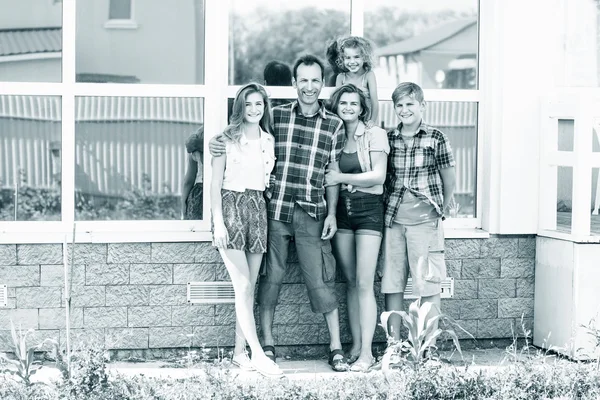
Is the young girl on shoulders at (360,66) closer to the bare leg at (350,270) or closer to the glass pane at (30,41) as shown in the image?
the bare leg at (350,270)

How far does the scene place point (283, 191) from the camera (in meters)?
6.68

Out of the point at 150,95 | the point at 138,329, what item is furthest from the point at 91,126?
the point at 138,329

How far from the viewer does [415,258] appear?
6.84 metres

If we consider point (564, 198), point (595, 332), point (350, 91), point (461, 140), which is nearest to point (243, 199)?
point (350, 91)

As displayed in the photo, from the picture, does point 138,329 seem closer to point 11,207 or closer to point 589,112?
point 11,207

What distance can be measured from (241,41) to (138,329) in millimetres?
2046

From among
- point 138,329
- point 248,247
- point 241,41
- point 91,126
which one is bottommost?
point 138,329

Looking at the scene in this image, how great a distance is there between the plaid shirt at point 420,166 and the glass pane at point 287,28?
2.89 ft

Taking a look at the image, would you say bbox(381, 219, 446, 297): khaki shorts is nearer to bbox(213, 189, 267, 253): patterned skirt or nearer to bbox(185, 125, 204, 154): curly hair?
bbox(213, 189, 267, 253): patterned skirt

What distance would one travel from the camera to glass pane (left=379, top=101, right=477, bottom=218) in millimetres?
7582

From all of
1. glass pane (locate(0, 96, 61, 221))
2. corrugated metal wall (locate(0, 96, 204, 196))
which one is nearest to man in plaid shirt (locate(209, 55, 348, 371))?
corrugated metal wall (locate(0, 96, 204, 196))

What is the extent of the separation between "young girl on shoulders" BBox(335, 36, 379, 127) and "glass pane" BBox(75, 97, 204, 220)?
1004mm

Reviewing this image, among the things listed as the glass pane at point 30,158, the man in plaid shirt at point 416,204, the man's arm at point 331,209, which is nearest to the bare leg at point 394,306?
the man in plaid shirt at point 416,204

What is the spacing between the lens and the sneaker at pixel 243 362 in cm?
663
